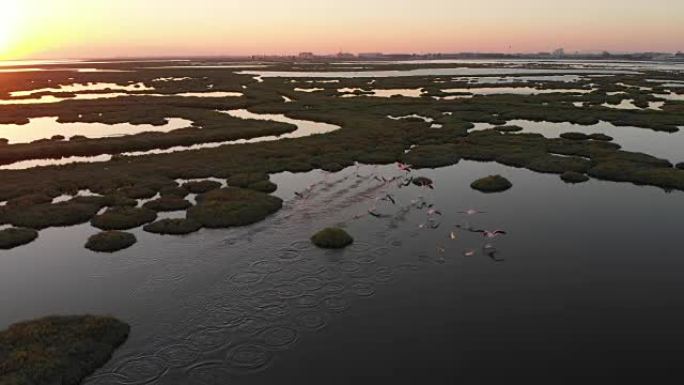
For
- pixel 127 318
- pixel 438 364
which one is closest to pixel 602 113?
pixel 438 364

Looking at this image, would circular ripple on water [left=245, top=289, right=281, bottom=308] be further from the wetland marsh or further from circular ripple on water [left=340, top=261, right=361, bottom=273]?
circular ripple on water [left=340, top=261, right=361, bottom=273]

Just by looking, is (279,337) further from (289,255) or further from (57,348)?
(57,348)

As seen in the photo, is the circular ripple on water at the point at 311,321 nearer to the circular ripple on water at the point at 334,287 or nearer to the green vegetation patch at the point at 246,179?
the circular ripple on water at the point at 334,287

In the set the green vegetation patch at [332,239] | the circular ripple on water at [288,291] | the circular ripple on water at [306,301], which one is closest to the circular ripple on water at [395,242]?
the green vegetation patch at [332,239]

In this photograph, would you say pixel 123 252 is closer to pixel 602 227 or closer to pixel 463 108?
pixel 602 227

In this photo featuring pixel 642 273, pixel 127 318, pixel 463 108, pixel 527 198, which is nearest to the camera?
pixel 127 318

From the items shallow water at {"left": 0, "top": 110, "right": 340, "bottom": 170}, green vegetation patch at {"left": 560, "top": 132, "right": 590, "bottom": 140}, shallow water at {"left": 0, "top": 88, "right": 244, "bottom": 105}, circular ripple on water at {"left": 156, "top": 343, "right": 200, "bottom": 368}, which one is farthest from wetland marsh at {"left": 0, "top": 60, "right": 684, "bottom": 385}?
shallow water at {"left": 0, "top": 88, "right": 244, "bottom": 105}
